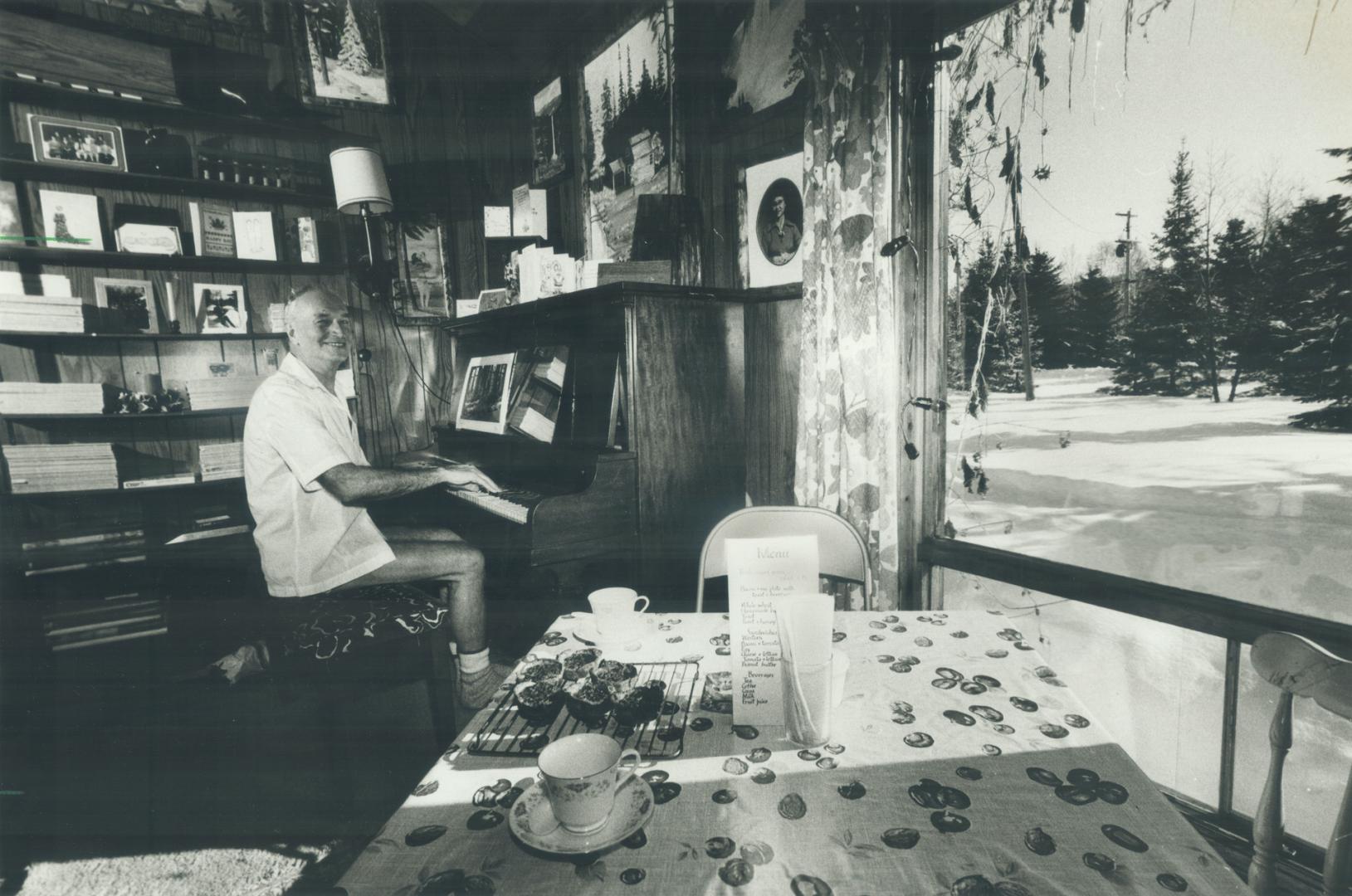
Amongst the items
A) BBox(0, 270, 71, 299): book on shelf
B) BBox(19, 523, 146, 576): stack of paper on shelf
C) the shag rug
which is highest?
BBox(0, 270, 71, 299): book on shelf

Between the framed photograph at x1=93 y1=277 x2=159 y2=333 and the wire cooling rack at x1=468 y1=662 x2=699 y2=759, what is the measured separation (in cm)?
328

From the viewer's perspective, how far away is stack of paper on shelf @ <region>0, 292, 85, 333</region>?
106 inches

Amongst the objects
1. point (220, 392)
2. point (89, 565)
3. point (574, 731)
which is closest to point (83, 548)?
point (89, 565)

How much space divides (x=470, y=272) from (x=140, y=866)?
309cm

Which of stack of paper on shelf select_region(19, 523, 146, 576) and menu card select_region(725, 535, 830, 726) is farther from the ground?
menu card select_region(725, 535, 830, 726)

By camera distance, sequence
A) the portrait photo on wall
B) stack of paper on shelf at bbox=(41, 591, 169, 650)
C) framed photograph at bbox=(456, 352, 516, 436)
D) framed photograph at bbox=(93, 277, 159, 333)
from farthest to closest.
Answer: framed photograph at bbox=(93, 277, 159, 333) → framed photograph at bbox=(456, 352, 516, 436) → stack of paper on shelf at bbox=(41, 591, 169, 650) → the portrait photo on wall

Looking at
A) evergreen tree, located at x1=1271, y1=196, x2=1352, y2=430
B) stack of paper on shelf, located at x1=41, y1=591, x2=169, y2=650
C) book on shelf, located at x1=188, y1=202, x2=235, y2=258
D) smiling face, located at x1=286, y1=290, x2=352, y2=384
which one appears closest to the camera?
evergreen tree, located at x1=1271, y1=196, x2=1352, y2=430

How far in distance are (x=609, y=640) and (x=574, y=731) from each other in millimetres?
260

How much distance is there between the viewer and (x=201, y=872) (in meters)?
1.62

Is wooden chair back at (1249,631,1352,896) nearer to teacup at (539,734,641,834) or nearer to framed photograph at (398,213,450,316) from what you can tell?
teacup at (539,734,641,834)

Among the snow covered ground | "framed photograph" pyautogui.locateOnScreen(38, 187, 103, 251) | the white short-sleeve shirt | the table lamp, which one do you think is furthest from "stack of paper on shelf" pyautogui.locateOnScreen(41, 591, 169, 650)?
the snow covered ground

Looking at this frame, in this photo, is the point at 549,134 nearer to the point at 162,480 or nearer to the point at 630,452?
the point at 630,452

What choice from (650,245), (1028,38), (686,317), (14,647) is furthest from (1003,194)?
(14,647)

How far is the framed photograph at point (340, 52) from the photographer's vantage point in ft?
10.9
